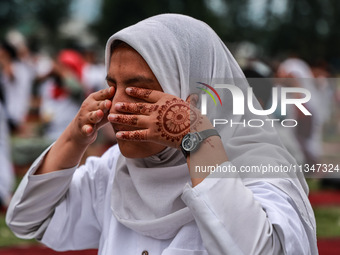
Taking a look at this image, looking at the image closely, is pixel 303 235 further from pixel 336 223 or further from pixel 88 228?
pixel 336 223

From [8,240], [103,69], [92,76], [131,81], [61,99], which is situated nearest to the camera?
[131,81]

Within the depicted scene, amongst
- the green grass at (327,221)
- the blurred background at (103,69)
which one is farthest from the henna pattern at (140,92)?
the green grass at (327,221)

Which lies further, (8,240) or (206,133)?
(8,240)

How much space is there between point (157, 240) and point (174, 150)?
0.32 metres

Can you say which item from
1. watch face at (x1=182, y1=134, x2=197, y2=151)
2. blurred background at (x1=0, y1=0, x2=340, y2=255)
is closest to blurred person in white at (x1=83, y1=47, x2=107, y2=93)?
blurred background at (x1=0, y1=0, x2=340, y2=255)

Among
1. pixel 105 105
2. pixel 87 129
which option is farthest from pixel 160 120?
pixel 87 129

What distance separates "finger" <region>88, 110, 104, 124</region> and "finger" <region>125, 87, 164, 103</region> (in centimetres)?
18

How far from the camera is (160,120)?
5.56 feet

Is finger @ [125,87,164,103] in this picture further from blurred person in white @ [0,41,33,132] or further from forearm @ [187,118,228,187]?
blurred person in white @ [0,41,33,132]

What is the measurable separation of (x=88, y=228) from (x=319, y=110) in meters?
7.71

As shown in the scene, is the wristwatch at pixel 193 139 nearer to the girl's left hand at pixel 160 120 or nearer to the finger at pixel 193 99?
Answer: the girl's left hand at pixel 160 120

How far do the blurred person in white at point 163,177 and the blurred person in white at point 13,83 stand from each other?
23.3 ft

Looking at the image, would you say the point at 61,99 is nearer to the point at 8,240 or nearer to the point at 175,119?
the point at 8,240

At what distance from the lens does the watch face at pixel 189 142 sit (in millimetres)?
1686
